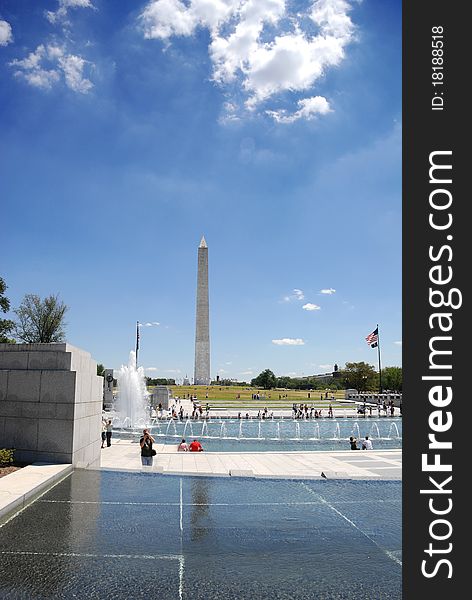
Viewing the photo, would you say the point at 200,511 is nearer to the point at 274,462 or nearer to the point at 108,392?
the point at 274,462

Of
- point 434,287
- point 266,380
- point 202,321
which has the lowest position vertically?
point 266,380

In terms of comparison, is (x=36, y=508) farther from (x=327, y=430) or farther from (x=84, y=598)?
(x=327, y=430)

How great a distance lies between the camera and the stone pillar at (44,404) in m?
13.2

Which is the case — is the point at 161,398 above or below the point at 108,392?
below

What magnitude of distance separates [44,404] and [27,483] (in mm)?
3591

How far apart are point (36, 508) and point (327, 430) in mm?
29247

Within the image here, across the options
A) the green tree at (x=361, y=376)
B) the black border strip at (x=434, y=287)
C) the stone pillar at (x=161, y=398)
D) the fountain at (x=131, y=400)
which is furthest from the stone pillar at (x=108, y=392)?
the green tree at (x=361, y=376)

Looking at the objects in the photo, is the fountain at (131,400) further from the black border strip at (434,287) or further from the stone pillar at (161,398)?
the black border strip at (434,287)

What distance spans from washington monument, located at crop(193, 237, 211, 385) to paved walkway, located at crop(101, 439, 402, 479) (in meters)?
63.5

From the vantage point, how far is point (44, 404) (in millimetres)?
13438

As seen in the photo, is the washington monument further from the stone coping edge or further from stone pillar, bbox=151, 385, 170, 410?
the stone coping edge

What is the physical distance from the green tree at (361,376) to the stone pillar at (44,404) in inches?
3453

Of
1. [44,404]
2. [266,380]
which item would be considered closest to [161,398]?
[44,404]

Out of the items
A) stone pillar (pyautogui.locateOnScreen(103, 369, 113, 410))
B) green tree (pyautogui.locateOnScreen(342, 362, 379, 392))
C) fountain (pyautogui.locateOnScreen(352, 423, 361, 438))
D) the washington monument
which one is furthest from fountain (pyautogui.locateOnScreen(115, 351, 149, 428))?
green tree (pyautogui.locateOnScreen(342, 362, 379, 392))
